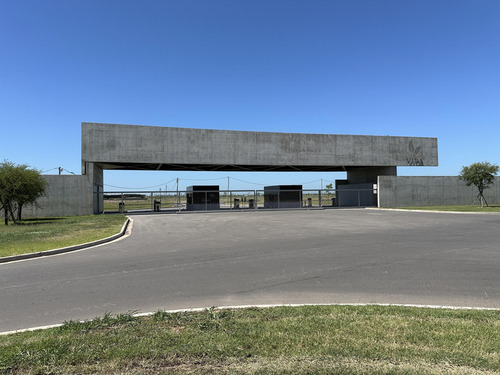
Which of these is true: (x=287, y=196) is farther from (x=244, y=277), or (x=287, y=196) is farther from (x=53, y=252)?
(x=244, y=277)

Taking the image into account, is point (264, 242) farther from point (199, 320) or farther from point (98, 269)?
point (199, 320)

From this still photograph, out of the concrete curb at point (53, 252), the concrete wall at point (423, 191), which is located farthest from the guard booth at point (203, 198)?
the concrete curb at point (53, 252)

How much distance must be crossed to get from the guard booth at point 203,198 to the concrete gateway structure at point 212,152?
502cm

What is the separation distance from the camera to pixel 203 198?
36375 mm

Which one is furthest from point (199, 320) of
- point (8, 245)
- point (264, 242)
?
point (8, 245)

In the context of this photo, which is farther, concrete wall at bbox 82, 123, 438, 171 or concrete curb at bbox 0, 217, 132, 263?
concrete wall at bbox 82, 123, 438, 171

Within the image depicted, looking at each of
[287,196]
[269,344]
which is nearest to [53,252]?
[269,344]

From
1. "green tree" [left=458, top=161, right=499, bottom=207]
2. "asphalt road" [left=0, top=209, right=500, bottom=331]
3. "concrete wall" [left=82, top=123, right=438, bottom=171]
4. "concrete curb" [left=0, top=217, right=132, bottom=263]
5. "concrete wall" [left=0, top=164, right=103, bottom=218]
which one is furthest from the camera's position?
"green tree" [left=458, top=161, right=499, bottom=207]

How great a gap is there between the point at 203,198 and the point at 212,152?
7030 mm

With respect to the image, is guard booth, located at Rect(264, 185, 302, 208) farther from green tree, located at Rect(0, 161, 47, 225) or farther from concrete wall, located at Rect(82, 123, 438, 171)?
green tree, located at Rect(0, 161, 47, 225)

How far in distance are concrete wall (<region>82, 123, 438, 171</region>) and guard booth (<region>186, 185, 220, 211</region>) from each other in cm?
490

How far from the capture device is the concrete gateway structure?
27375mm

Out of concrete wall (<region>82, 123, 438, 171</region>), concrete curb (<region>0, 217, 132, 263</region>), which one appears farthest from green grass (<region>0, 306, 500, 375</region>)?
concrete wall (<region>82, 123, 438, 171</region>)

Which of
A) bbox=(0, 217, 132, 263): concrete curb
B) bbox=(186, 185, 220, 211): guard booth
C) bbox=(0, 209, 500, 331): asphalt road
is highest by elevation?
bbox=(186, 185, 220, 211): guard booth
